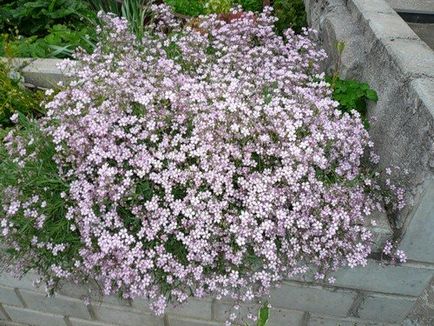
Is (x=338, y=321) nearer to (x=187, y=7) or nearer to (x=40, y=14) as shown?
(x=187, y=7)

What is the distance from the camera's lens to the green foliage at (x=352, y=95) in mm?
2599

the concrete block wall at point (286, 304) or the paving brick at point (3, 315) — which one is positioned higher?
the concrete block wall at point (286, 304)

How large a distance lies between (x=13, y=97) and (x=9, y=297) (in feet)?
4.75

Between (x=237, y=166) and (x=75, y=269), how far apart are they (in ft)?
3.35

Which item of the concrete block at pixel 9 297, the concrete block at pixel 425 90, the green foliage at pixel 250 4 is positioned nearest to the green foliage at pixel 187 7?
the green foliage at pixel 250 4

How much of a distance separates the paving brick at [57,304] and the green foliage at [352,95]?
2.15 meters

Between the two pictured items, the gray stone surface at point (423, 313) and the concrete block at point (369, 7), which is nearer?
the gray stone surface at point (423, 313)

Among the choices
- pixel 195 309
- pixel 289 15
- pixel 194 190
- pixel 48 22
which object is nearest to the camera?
pixel 194 190

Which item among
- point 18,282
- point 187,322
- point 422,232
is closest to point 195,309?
point 187,322

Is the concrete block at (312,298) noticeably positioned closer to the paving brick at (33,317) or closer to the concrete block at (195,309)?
the concrete block at (195,309)

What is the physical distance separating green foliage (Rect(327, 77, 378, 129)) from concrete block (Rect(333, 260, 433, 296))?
0.87 m

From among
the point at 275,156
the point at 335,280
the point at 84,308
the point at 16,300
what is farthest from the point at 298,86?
the point at 16,300

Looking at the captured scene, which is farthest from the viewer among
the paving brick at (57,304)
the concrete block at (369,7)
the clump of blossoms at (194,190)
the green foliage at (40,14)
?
A: the green foliage at (40,14)

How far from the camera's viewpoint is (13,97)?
3043 millimetres
